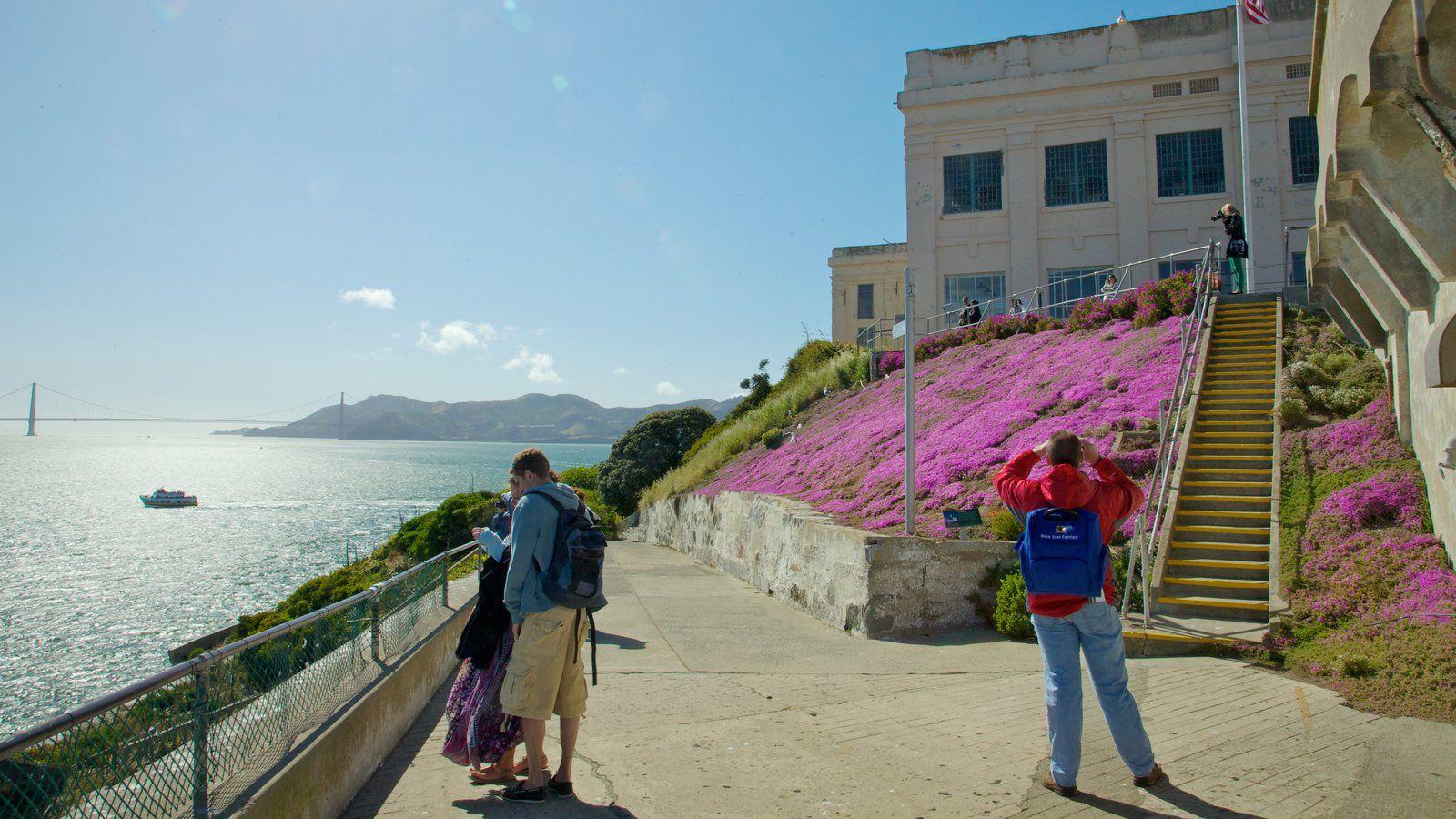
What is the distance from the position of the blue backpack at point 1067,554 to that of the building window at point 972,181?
84.2ft

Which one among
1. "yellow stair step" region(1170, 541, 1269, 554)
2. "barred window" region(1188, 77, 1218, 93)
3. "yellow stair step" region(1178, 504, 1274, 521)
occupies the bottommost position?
"yellow stair step" region(1170, 541, 1269, 554)

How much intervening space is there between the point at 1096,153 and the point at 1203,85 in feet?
11.2

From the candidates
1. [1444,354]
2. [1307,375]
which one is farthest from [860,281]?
[1444,354]

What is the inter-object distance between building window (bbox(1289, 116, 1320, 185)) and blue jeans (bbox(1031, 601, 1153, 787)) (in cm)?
2638

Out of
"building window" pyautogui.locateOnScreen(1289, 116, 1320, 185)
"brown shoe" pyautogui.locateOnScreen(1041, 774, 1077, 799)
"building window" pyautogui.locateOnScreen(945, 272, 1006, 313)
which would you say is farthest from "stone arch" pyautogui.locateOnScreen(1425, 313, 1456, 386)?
"building window" pyautogui.locateOnScreen(1289, 116, 1320, 185)

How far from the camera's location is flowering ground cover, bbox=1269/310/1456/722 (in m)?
6.25

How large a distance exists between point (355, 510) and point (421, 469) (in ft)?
271

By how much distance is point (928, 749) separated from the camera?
17.9ft

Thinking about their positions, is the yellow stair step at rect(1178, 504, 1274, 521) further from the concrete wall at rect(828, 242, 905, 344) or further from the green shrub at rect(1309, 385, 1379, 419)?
the concrete wall at rect(828, 242, 905, 344)

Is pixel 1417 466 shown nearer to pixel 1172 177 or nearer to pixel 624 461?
pixel 1172 177

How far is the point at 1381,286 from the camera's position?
8789 mm

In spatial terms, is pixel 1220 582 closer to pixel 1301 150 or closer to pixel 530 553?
pixel 530 553

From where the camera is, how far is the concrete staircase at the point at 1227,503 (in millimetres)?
8680

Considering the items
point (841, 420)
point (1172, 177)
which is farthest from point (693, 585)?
point (1172, 177)
